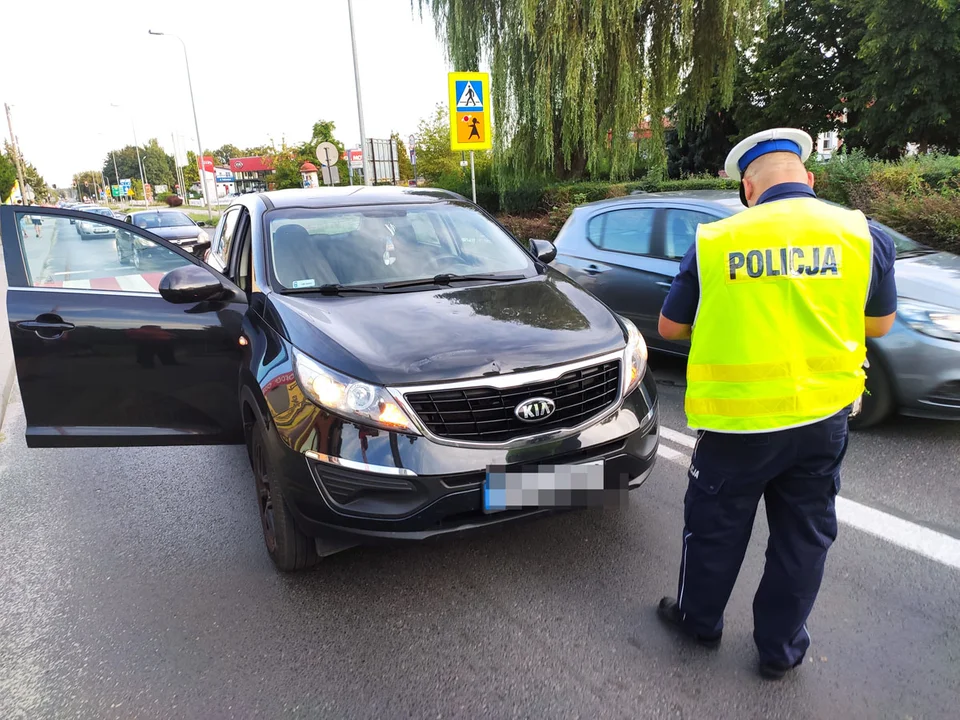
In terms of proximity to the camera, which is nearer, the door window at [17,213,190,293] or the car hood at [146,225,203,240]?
the door window at [17,213,190,293]

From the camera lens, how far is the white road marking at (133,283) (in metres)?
3.45

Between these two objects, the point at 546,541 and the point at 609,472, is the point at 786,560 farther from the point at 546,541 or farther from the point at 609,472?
the point at 546,541

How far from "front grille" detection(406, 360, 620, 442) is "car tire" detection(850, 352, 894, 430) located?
2376 mm

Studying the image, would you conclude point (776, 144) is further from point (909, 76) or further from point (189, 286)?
point (909, 76)

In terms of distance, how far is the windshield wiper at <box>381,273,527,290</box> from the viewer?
3371 mm

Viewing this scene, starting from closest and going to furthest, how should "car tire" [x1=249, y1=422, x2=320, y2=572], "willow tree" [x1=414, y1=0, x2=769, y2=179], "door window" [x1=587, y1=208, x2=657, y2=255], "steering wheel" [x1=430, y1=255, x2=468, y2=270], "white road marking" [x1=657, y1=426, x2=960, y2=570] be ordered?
1. "car tire" [x1=249, y1=422, x2=320, y2=572]
2. "white road marking" [x1=657, y1=426, x2=960, y2=570]
3. "steering wheel" [x1=430, y1=255, x2=468, y2=270]
4. "door window" [x1=587, y1=208, x2=657, y2=255]
5. "willow tree" [x1=414, y1=0, x2=769, y2=179]

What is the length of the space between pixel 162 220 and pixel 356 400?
64.0 ft

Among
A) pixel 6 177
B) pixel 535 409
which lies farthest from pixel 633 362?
pixel 6 177

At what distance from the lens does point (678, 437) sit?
450 centimetres

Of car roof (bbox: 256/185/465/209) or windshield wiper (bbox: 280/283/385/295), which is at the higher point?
car roof (bbox: 256/185/465/209)

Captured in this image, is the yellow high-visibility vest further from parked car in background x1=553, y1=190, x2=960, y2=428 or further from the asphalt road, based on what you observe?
parked car in background x1=553, y1=190, x2=960, y2=428

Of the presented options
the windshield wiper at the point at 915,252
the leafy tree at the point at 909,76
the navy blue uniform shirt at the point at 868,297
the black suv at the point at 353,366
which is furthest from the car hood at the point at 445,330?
the leafy tree at the point at 909,76

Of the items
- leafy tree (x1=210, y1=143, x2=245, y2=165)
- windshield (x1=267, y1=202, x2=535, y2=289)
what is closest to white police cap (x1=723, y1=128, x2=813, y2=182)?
windshield (x1=267, y1=202, x2=535, y2=289)

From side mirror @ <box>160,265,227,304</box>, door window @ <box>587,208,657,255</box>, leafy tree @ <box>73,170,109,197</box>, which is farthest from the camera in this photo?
leafy tree @ <box>73,170,109,197</box>
